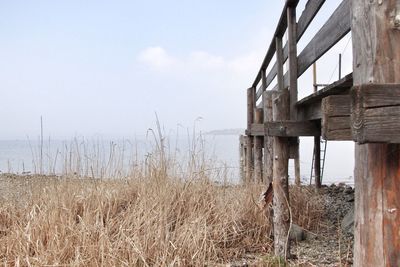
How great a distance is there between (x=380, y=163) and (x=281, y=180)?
Result: 2560mm

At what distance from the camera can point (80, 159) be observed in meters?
5.67

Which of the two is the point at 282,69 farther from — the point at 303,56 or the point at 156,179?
the point at 156,179

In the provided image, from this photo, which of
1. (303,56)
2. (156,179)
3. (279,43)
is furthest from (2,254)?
(279,43)

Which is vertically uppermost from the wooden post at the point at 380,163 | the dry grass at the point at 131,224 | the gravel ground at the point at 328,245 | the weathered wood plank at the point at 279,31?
the weathered wood plank at the point at 279,31

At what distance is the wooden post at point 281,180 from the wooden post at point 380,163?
2.34 metres

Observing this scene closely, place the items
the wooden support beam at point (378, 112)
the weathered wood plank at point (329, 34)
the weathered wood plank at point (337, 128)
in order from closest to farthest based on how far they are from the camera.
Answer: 1. the wooden support beam at point (378, 112)
2. the weathered wood plank at point (337, 128)
3. the weathered wood plank at point (329, 34)

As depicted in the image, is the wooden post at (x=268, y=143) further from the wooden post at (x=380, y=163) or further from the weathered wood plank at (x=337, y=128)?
the wooden post at (x=380, y=163)

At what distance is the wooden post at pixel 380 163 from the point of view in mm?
1688

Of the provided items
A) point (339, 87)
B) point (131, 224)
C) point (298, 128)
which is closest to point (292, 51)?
point (298, 128)

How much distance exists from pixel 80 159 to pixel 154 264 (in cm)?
241

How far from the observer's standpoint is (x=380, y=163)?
5.64 feet

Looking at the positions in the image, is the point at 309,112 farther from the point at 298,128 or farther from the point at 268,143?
the point at 268,143

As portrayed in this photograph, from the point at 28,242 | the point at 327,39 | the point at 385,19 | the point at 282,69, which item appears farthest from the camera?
the point at 282,69

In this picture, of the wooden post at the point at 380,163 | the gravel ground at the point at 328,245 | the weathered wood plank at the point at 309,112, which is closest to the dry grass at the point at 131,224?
the gravel ground at the point at 328,245
